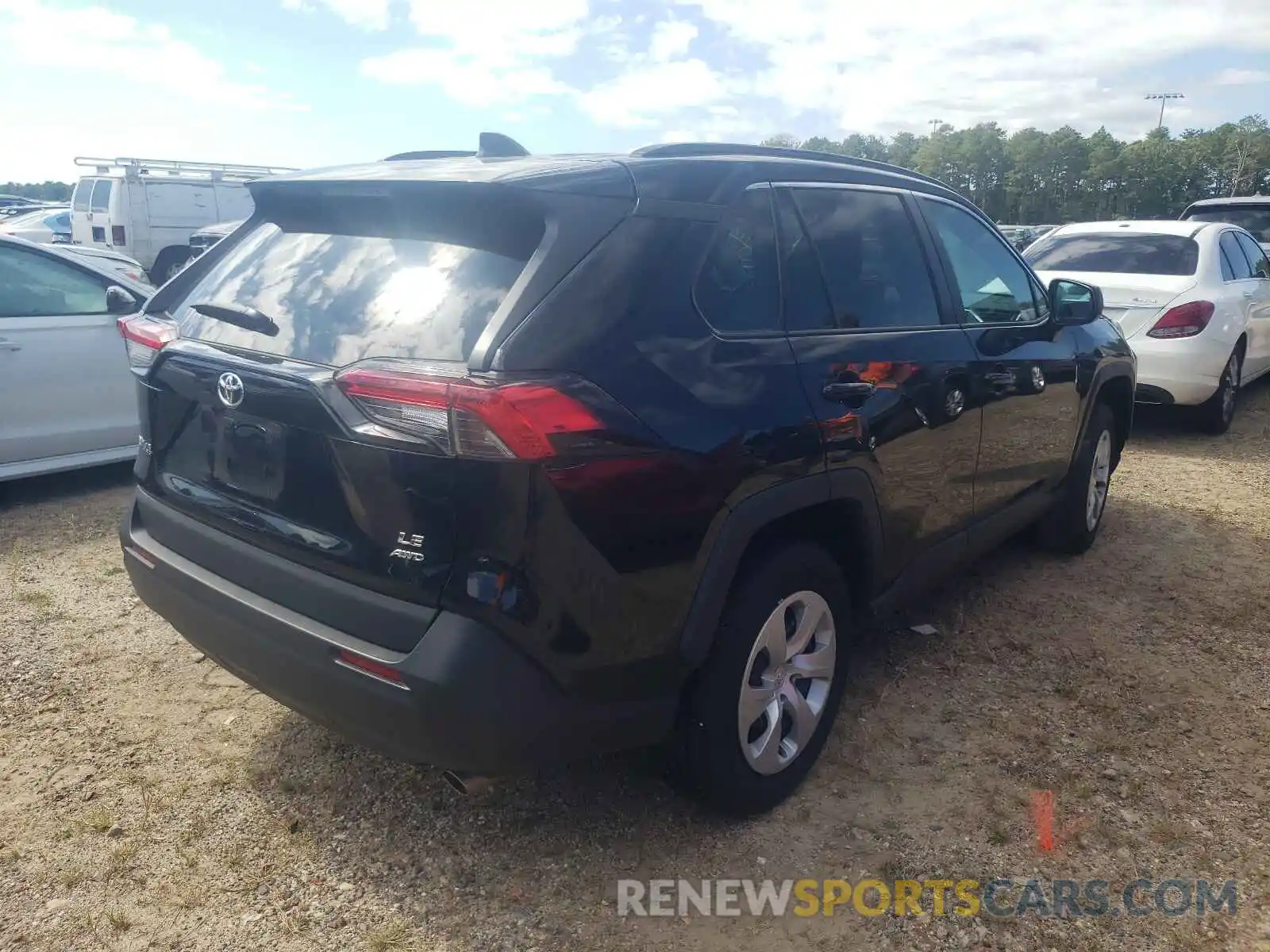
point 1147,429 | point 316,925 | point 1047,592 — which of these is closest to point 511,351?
point 316,925

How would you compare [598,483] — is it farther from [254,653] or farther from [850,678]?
[850,678]

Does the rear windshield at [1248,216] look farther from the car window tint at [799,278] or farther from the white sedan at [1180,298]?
the car window tint at [799,278]

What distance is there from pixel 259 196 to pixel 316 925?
2.00m

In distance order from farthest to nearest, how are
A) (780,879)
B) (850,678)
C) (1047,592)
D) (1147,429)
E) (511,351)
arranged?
(1147,429)
(1047,592)
(850,678)
(780,879)
(511,351)

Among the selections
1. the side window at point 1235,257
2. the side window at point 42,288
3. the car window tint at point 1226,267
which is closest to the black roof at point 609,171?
the side window at point 42,288

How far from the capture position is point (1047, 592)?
14.7ft

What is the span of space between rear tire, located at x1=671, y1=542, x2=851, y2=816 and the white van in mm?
14821

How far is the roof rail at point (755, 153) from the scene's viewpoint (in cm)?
273

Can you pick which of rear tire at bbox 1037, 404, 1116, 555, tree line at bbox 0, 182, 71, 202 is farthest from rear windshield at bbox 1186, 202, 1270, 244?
tree line at bbox 0, 182, 71, 202

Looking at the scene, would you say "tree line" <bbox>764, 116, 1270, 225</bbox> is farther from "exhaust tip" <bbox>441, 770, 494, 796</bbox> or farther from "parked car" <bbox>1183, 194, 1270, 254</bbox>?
"exhaust tip" <bbox>441, 770, 494, 796</bbox>

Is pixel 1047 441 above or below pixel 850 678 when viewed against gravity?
above

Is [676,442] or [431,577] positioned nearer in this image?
[431,577]

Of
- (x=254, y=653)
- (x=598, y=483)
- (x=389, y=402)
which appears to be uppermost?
(x=389, y=402)

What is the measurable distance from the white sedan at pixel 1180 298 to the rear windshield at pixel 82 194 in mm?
16952
